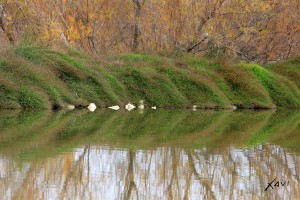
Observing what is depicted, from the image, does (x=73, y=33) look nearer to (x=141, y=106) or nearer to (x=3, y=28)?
(x=3, y=28)

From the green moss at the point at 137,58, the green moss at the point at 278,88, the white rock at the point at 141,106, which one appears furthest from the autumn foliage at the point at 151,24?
the white rock at the point at 141,106

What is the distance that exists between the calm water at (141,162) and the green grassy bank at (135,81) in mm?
4048

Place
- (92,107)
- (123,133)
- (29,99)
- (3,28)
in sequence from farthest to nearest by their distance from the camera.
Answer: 1. (3,28)
2. (92,107)
3. (29,99)
4. (123,133)

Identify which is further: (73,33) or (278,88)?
(278,88)

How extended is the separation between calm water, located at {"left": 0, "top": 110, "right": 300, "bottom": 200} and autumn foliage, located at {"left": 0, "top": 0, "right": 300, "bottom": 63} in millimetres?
9540

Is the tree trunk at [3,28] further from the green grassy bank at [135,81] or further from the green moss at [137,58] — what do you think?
the green moss at [137,58]

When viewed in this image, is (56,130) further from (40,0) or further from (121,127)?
(40,0)

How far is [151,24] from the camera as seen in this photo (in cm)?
2142

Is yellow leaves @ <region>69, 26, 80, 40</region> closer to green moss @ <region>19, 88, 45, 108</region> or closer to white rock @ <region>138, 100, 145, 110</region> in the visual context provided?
white rock @ <region>138, 100, 145, 110</region>

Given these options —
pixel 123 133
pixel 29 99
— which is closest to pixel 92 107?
pixel 29 99

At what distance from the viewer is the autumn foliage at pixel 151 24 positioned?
19484 mm

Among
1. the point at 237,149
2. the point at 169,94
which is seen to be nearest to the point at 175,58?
the point at 169,94

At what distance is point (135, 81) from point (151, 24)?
433 cm

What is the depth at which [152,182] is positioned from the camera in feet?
17.9
